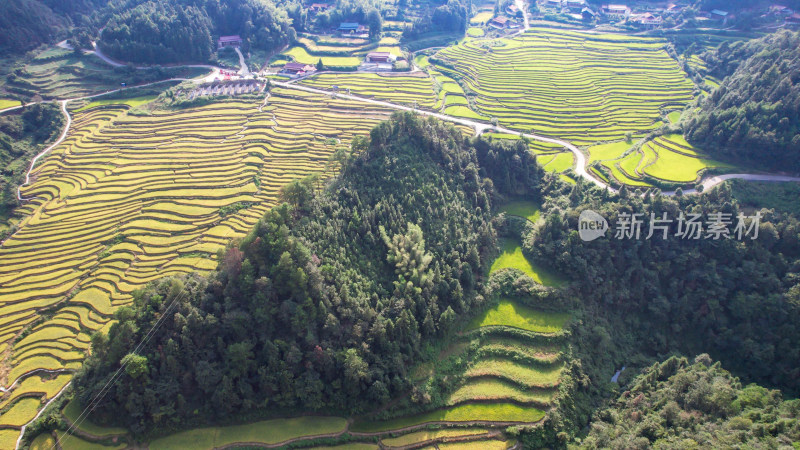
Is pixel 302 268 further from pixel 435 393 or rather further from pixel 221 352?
pixel 435 393

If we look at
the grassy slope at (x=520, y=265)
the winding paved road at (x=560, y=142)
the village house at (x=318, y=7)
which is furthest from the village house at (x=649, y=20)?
the grassy slope at (x=520, y=265)

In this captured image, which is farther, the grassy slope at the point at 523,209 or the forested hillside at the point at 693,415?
the grassy slope at the point at 523,209

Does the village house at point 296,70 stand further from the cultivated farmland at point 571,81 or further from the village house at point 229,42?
the cultivated farmland at point 571,81

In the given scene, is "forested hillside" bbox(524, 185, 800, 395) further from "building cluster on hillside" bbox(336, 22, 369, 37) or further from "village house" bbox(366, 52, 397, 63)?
"building cluster on hillside" bbox(336, 22, 369, 37)

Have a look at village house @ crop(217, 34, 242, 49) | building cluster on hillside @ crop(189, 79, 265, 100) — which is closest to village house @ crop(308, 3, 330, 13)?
village house @ crop(217, 34, 242, 49)

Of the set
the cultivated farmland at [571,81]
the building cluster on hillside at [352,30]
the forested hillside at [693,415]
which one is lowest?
the forested hillside at [693,415]

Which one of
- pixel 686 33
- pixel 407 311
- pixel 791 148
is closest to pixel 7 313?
pixel 407 311
